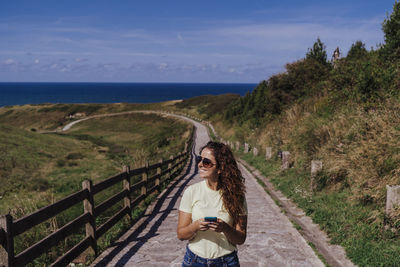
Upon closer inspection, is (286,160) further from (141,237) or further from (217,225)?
(217,225)

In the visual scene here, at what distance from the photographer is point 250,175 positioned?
15406mm

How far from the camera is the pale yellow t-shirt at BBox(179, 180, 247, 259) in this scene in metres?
3.05

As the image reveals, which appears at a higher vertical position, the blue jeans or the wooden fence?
the blue jeans

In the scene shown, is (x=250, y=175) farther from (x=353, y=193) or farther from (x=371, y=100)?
(x=353, y=193)

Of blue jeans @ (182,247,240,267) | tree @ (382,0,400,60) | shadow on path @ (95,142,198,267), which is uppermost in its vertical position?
tree @ (382,0,400,60)

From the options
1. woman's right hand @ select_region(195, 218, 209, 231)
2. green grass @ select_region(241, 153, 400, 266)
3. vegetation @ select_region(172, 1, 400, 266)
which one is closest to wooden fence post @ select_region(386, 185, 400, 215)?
vegetation @ select_region(172, 1, 400, 266)

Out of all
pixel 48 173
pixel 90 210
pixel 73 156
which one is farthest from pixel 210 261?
pixel 73 156

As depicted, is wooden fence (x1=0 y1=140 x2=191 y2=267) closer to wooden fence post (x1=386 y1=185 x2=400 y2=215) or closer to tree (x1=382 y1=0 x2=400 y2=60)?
wooden fence post (x1=386 y1=185 x2=400 y2=215)

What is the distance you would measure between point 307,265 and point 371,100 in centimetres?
867

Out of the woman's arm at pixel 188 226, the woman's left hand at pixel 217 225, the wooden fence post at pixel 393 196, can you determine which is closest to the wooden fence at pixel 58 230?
the woman's arm at pixel 188 226

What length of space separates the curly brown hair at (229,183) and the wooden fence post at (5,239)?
2.29 meters

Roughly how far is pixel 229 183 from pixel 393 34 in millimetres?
17936

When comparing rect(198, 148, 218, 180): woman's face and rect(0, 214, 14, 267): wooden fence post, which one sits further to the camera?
rect(0, 214, 14, 267): wooden fence post

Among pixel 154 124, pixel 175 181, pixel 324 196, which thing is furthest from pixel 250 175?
pixel 154 124
